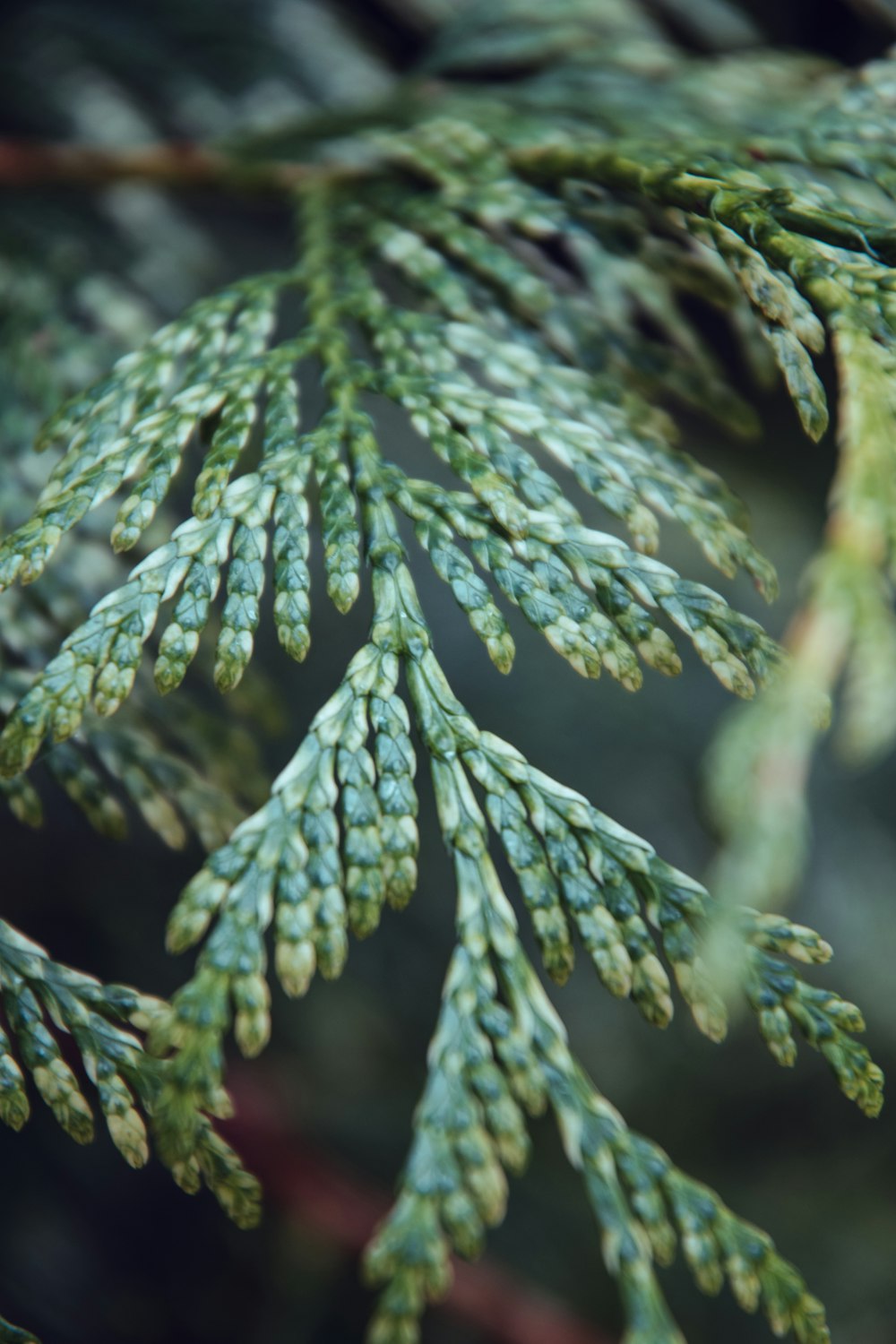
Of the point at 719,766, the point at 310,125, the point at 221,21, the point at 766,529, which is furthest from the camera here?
the point at 766,529

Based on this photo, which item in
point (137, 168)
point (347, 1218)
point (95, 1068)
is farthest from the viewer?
point (347, 1218)

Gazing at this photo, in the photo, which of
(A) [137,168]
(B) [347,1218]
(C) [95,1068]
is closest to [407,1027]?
(B) [347,1218]

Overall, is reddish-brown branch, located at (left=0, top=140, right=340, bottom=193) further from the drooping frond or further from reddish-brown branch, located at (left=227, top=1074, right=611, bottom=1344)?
reddish-brown branch, located at (left=227, top=1074, right=611, bottom=1344)

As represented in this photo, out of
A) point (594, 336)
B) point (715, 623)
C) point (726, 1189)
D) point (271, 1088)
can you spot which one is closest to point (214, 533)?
point (715, 623)

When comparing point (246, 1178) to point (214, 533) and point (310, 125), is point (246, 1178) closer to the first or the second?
point (214, 533)

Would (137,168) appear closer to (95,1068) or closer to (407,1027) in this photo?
(95,1068)
